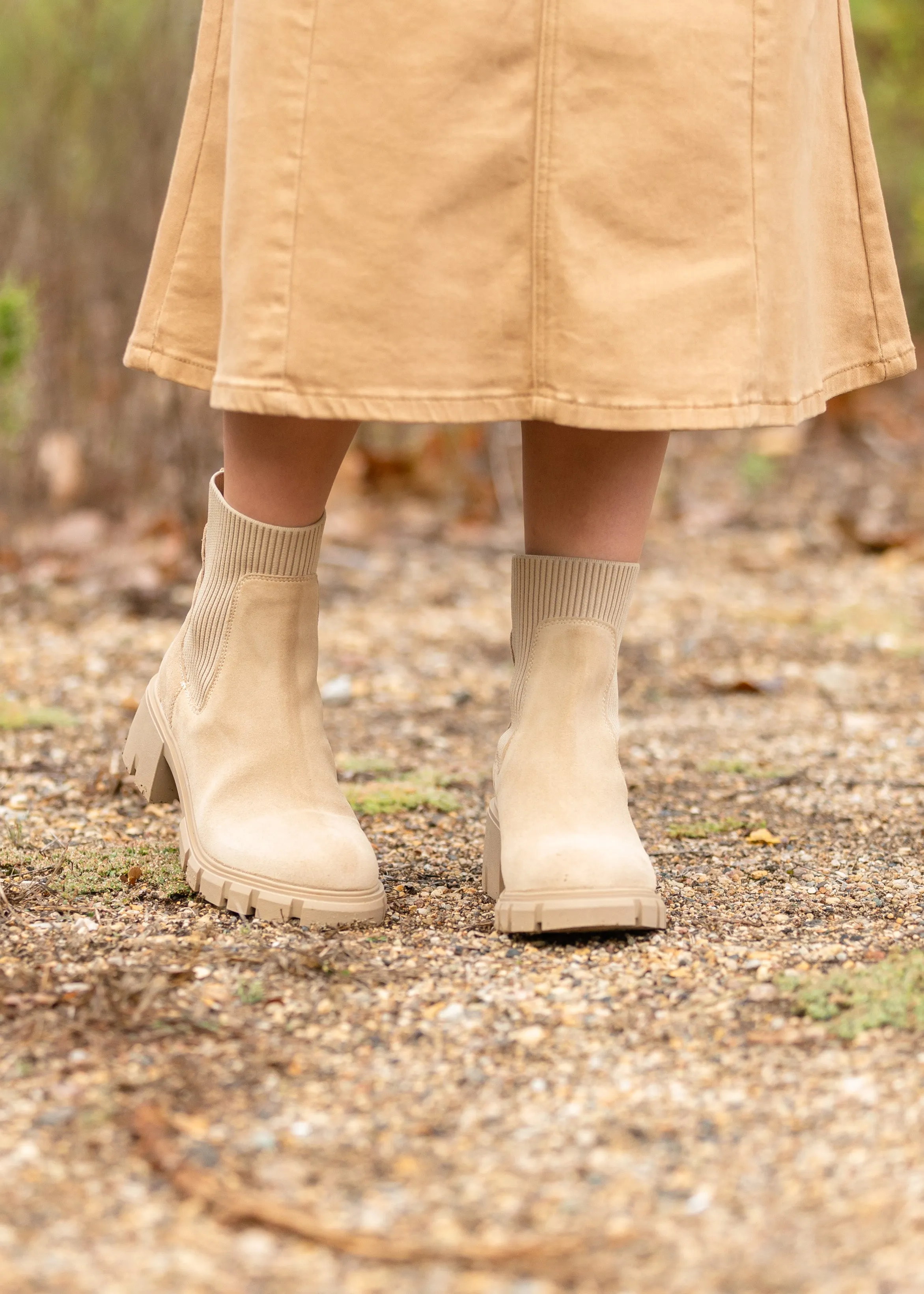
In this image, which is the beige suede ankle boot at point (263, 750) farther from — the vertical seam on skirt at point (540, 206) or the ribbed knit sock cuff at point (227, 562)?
the vertical seam on skirt at point (540, 206)

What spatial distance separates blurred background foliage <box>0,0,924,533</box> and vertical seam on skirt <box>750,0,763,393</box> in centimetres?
194

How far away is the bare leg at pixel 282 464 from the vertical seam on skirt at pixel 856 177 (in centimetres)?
48

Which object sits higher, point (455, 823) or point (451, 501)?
point (451, 501)

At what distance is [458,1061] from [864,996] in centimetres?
31

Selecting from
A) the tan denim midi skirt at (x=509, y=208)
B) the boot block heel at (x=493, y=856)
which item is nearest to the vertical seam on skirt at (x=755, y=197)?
the tan denim midi skirt at (x=509, y=208)

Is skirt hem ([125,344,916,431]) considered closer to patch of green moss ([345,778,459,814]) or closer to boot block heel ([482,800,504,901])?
boot block heel ([482,800,504,901])

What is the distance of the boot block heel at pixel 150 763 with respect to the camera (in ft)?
4.48

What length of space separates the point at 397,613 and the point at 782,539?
116cm

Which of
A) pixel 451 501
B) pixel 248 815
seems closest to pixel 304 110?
pixel 248 815

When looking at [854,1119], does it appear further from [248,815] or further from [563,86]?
[563,86]

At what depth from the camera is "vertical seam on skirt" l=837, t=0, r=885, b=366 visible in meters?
1.22

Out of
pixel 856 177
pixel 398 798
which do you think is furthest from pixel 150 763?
pixel 856 177

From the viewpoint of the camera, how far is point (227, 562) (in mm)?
1256

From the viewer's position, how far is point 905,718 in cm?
210
